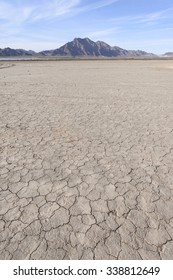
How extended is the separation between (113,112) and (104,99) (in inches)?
101

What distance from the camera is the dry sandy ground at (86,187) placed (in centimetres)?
288

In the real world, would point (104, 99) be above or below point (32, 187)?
above

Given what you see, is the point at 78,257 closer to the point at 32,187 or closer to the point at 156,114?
the point at 32,187

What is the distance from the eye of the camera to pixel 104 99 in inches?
436

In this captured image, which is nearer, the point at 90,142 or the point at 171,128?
the point at 90,142

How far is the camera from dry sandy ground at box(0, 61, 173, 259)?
288 cm

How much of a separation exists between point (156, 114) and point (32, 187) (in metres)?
6.01

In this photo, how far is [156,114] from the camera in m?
8.39

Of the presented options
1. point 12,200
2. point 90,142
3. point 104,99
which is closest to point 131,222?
point 12,200

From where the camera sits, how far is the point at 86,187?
13.2 feet

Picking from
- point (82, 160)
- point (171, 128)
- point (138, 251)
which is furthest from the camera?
point (171, 128)
